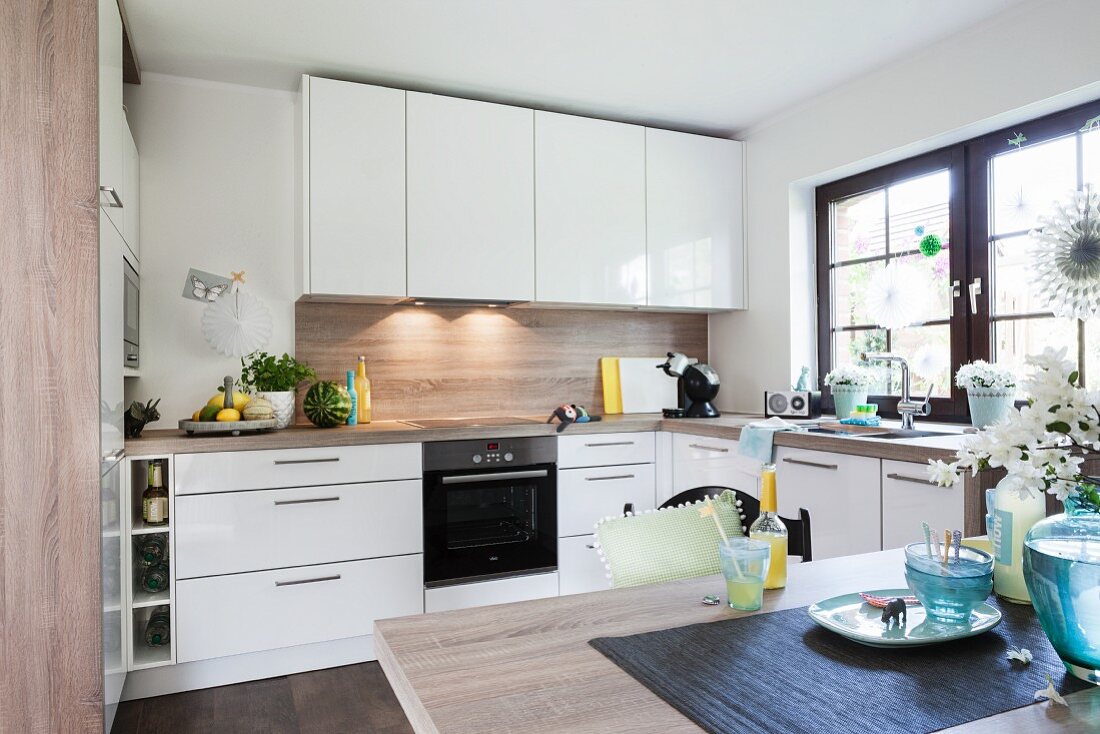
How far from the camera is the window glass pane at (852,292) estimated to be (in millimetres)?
3553

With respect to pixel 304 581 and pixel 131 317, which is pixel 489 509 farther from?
pixel 131 317

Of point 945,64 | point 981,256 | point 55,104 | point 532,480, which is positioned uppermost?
point 945,64

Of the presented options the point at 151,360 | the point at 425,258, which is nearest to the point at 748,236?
the point at 425,258

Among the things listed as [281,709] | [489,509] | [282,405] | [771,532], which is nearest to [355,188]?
[282,405]

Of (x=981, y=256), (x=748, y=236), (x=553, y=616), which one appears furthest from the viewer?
(x=748, y=236)

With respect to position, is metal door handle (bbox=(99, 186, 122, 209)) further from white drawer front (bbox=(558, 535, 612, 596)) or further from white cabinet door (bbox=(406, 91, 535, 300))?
white drawer front (bbox=(558, 535, 612, 596))

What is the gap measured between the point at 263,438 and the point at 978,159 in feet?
10.0

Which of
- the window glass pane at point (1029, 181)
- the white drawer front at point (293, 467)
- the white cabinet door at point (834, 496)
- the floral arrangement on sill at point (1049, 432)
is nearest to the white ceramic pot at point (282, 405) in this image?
the white drawer front at point (293, 467)

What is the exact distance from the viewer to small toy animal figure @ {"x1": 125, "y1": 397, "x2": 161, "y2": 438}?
271cm

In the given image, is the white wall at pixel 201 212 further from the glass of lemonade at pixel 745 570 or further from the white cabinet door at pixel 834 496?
the glass of lemonade at pixel 745 570

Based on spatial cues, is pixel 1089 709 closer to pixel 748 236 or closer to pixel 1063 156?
pixel 1063 156

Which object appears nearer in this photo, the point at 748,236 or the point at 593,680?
the point at 593,680

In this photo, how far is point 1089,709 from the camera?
0.75m

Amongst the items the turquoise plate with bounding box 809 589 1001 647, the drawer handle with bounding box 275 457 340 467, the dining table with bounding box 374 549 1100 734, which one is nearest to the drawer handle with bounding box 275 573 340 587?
the drawer handle with bounding box 275 457 340 467
